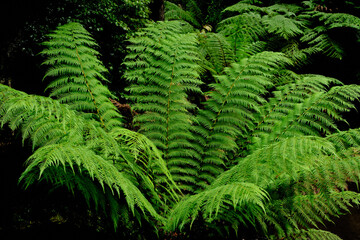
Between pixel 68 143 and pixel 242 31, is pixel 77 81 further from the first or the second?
pixel 242 31

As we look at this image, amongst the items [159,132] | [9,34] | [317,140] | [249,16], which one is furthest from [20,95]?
[249,16]

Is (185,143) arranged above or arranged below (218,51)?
below

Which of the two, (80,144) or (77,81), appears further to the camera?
(77,81)

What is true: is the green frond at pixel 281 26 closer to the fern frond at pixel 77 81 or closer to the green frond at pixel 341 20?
the green frond at pixel 341 20

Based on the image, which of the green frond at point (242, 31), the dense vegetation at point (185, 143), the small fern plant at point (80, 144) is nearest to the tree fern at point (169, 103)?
the dense vegetation at point (185, 143)

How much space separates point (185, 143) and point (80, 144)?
784 mm

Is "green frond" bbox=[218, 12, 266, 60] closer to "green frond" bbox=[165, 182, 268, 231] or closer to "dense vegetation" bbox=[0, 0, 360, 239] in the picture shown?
"dense vegetation" bbox=[0, 0, 360, 239]

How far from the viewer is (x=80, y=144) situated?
53.1 inches

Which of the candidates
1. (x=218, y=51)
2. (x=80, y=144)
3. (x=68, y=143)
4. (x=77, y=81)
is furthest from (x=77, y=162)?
(x=218, y=51)

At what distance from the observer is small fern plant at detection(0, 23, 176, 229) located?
107 centimetres

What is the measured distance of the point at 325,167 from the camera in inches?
53.2

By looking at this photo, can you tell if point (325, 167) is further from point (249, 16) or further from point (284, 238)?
point (249, 16)

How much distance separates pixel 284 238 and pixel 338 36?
390cm

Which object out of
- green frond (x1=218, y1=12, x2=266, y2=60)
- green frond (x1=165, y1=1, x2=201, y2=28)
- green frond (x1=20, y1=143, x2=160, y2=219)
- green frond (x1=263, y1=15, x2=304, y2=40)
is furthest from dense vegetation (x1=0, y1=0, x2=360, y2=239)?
green frond (x1=165, y1=1, x2=201, y2=28)
